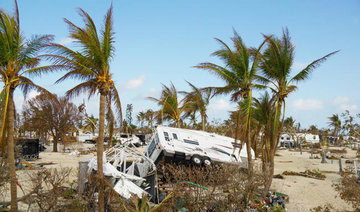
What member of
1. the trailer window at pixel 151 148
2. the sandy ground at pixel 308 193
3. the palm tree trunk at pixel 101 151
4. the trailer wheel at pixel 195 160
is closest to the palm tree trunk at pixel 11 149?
the palm tree trunk at pixel 101 151

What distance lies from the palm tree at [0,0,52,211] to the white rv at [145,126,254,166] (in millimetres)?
7144

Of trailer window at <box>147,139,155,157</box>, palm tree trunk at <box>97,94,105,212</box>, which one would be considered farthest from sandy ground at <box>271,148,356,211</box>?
palm tree trunk at <box>97,94,105,212</box>

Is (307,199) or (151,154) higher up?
(151,154)

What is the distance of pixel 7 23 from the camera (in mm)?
8953

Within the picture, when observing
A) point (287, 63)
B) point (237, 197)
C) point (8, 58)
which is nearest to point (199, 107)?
point (287, 63)

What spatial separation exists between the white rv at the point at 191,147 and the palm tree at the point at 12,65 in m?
7.14

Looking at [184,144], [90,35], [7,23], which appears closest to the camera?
[90,35]

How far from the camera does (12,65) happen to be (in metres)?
9.15

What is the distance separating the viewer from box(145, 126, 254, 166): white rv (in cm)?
1481

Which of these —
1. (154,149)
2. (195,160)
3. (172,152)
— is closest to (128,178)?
(172,152)

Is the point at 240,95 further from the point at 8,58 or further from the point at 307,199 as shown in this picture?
the point at 8,58

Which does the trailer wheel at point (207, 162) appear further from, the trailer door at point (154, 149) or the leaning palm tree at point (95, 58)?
the leaning palm tree at point (95, 58)

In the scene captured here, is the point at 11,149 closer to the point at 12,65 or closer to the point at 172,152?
the point at 12,65

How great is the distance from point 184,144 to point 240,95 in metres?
4.05
